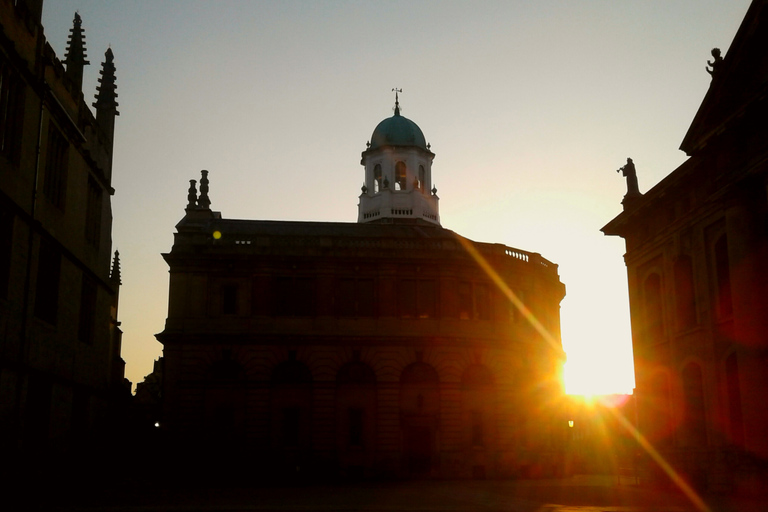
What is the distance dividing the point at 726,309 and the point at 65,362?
23805mm

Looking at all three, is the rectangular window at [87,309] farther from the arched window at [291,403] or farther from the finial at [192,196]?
the finial at [192,196]

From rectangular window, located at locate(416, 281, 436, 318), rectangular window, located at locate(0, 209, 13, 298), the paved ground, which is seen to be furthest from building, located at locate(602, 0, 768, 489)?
rectangular window, located at locate(0, 209, 13, 298)

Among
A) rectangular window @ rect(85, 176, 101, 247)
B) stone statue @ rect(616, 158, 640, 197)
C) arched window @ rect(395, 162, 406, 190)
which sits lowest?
rectangular window @ rect(85, 176, 101, 247)

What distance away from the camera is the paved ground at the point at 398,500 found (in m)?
26.0

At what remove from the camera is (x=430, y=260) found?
53.0 m

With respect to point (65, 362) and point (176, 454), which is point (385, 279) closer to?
point (176, 454)

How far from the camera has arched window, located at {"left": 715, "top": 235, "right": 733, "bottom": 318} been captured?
33.4 meters

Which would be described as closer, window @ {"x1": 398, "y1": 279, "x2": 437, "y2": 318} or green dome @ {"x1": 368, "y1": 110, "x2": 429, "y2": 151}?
window @ {"x1": 398, "y1": 279, "x2": 437, "y2": 318}

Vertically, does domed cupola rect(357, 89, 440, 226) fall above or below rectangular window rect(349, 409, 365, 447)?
above

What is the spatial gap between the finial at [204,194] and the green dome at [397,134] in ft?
Result: 70.0

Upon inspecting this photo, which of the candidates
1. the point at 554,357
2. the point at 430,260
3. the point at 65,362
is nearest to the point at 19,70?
the point at 65,362

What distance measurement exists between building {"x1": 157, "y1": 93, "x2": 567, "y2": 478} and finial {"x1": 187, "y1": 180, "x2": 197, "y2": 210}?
5453 millimetres

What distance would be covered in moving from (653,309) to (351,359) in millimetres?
18316

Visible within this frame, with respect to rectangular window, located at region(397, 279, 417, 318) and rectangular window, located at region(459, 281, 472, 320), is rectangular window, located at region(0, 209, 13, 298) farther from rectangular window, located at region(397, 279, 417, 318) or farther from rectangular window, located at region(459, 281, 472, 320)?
rectangular window, located at region(459, 281, 472, 320)
